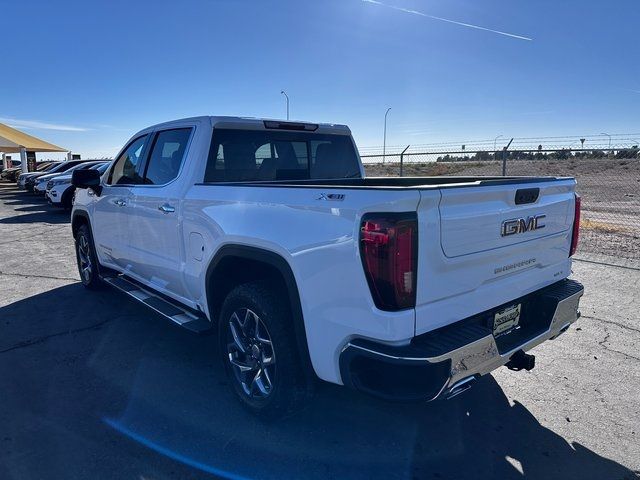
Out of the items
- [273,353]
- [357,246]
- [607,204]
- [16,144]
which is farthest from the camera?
[16,144]

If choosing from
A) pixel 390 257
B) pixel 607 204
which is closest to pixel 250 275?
pixel 390 257

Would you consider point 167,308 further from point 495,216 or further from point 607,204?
point 607,204

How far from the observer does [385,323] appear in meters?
2.28

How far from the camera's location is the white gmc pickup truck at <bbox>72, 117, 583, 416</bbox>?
Result: 230cm

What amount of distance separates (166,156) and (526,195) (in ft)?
10.1

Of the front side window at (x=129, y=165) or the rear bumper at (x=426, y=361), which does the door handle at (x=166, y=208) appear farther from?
the rear bumper at (x=426, y=361)

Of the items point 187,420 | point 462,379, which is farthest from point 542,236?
point 187,420

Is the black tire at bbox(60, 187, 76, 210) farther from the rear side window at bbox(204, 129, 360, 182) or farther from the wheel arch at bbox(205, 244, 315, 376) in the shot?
the wheel arch at bbox(205, 244, 315, 376)

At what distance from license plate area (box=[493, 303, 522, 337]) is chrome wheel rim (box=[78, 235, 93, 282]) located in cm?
514

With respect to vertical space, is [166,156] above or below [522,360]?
above

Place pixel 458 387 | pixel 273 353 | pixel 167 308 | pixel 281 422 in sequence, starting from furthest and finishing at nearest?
1. pixel 167 308
2. pixel 281 422
3. pixel 273 353
4. pixel 458 387

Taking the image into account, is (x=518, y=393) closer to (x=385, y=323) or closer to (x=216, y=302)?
(x=385, y=323)

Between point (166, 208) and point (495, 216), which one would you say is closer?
point (495, 216)

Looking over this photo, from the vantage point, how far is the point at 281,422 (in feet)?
10.5
